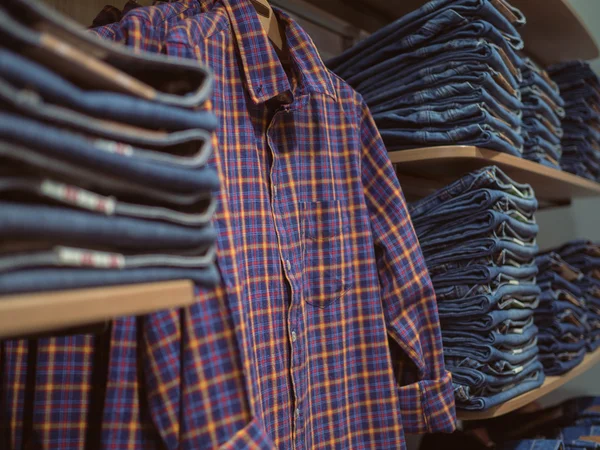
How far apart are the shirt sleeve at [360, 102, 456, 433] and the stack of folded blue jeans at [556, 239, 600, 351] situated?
2.66 ft

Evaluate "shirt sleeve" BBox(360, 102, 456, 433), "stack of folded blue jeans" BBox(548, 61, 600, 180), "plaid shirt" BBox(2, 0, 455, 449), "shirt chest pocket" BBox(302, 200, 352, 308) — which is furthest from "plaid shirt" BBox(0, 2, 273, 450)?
"stack of folded blue jeans" BBox(548, 61, 600, 180)

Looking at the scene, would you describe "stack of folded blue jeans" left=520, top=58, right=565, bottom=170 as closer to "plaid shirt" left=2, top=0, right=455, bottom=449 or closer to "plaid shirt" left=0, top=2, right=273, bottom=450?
"plaid shirt" left=2, top=0, right=455, bottom=449

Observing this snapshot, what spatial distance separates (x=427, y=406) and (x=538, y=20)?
45.9 inches

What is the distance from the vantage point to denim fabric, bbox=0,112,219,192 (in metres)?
0.34

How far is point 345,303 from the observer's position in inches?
34.5

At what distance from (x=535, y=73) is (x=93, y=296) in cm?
132

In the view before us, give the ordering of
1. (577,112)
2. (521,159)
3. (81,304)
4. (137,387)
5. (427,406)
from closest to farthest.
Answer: (81,304), (137,387), (427,406), (521,159), (577,112)

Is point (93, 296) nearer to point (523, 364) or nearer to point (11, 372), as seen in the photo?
point (11, 372)

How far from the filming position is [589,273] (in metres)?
1.57

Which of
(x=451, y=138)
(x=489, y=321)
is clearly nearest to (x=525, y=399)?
(x=489, y=321)

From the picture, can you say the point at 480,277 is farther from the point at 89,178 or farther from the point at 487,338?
the point at 89,178

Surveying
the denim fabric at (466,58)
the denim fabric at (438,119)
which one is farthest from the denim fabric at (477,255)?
the denim fabric at (466,58)

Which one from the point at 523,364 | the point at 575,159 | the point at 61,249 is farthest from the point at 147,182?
the point at 575,159

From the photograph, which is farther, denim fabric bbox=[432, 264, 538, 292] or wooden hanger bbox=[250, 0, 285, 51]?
denim fabric bbox=[432, 264, 538, 292]
